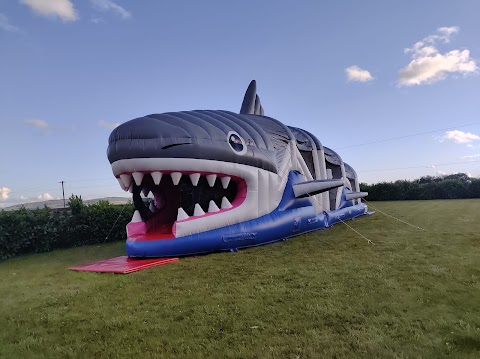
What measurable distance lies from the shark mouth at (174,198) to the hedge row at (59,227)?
2.01 meters

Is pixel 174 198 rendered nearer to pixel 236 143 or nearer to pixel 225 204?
pixel 225 204

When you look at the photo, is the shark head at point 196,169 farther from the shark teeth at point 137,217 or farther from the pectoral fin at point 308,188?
the pectoral fin at point 308,188

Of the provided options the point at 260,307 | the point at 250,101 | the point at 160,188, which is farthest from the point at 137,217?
the point at 250,101

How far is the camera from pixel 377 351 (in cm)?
266

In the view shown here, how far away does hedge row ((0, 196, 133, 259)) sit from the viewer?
832 cm

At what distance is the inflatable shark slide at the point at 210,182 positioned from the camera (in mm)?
6078

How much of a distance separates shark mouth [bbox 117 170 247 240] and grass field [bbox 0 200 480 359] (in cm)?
98

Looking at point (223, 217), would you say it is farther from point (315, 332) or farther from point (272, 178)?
point (315, 332)

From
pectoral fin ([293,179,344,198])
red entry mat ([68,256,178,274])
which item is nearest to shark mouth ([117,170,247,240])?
red entry mat ([68,256,178,274])

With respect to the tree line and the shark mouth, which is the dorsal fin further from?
the tree line

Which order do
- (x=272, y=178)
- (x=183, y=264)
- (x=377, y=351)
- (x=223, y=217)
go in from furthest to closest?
(x=272, y=178) < (x=223, y=217) < (x=183, y=264) < (x=377, y=351)

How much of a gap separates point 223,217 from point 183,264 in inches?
46.9

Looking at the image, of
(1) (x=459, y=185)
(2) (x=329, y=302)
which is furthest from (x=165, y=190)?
(1) (x=459, y=185)

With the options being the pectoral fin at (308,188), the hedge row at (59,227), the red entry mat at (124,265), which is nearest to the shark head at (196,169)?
the pectoral fin at (308,188)
